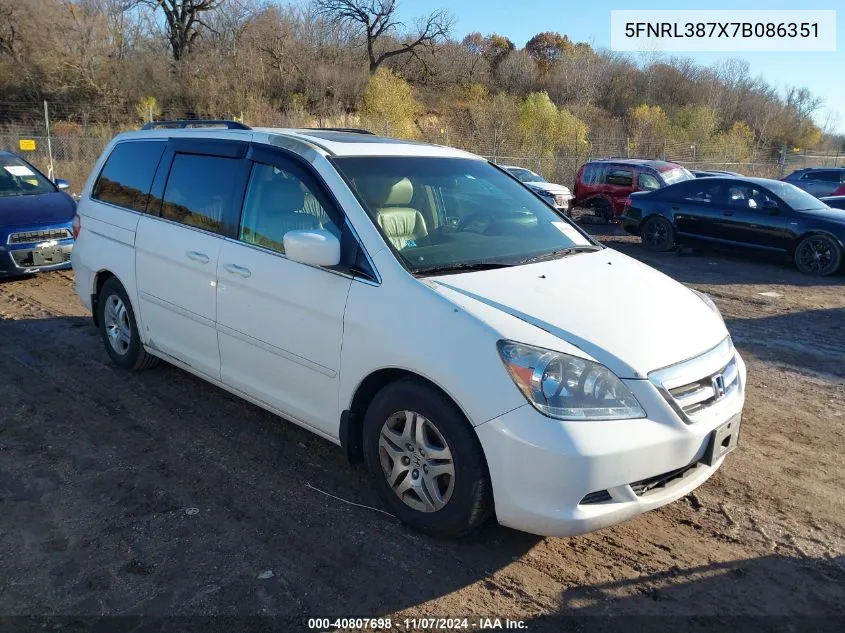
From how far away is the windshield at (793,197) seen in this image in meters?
11.4

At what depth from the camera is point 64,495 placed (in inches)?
143

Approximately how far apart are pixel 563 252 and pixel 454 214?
71cm

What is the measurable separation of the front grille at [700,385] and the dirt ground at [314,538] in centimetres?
32

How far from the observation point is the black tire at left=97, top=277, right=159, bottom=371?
17.0 ft

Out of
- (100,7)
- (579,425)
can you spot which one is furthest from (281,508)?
(100,7)

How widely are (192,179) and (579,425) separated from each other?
125 inches

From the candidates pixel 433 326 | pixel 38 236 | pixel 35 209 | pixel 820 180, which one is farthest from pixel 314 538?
pixel 820 180

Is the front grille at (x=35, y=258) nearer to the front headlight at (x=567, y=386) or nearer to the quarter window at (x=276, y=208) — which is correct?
the quarter window at (x=276, y=208)

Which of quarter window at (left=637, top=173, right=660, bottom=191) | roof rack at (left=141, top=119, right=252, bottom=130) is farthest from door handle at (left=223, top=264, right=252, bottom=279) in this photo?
quarter window at (left=637, top=173, right=660, bottom=191)

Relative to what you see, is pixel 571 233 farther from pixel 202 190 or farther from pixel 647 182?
pixel 647 182

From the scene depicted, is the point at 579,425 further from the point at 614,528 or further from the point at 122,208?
the point at 122,208

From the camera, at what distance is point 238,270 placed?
157 inches

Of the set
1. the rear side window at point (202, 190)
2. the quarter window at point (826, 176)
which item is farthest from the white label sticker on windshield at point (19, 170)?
the quarter window at point (826, 176)

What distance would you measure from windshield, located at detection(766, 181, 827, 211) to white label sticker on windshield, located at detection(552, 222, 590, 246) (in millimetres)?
8713
